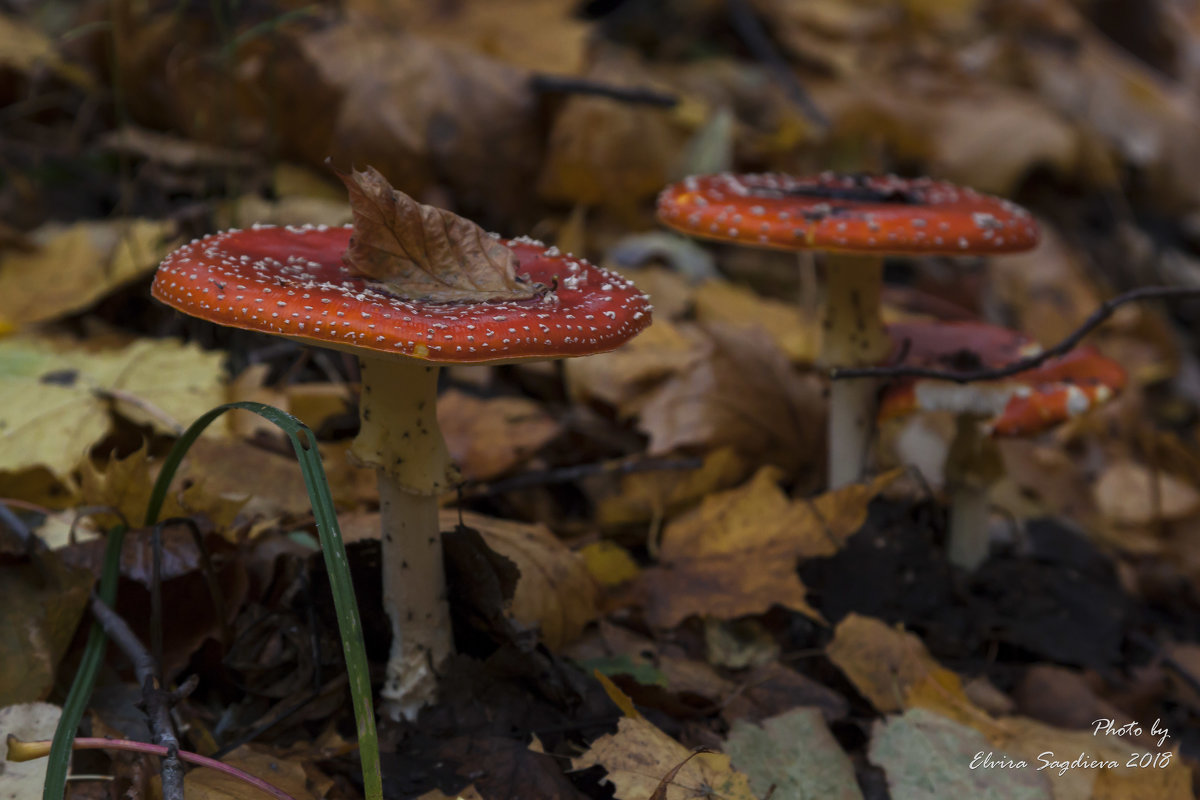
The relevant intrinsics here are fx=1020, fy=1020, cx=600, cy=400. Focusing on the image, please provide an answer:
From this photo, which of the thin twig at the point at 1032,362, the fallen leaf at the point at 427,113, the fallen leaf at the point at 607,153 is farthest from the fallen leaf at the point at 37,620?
the fallen leaf at the point at 607,153

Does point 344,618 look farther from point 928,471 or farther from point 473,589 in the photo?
point 928,471

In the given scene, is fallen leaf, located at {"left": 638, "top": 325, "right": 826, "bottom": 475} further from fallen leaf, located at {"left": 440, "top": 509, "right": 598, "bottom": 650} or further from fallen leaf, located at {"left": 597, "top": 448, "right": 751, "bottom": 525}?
fallen leaf, located at {"left": 440, "top": 509, "right": 598, "bottom": 650}

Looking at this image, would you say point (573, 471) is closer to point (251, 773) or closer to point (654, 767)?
point (654, 767)

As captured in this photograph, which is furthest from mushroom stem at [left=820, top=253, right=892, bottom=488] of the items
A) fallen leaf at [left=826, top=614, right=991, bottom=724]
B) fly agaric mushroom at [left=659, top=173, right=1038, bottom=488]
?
fallen leaf at [left=826, top=614, right=991, bottom=724]

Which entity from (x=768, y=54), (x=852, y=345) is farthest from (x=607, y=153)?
(x=768, y=54)

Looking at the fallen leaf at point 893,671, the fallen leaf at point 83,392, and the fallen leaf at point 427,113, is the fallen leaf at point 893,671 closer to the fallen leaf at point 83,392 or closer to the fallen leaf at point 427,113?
the fallen leaf at point 83,392
